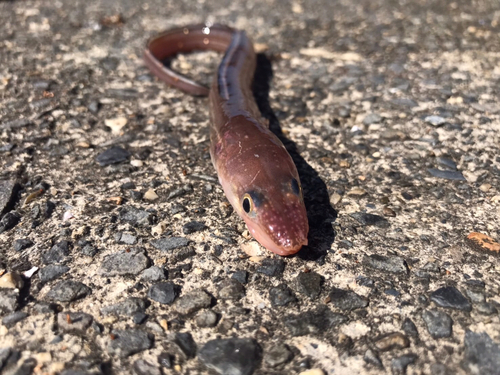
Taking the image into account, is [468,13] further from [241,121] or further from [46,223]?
[46,223]

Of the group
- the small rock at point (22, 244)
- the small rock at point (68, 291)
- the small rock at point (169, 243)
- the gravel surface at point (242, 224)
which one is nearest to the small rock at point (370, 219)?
the gravel surface at point (242, 224)

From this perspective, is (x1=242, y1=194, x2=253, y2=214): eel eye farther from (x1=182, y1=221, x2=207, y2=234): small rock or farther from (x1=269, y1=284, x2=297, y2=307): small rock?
(x1=269, y1=284, x2=297, y2=307): small rock

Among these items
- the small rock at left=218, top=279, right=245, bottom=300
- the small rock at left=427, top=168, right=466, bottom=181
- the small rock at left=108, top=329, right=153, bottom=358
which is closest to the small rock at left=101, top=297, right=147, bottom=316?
the small rock at left=108, top=329, right=153, bottom=358

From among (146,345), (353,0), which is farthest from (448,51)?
(146,345)

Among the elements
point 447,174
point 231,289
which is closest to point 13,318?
point 231,289

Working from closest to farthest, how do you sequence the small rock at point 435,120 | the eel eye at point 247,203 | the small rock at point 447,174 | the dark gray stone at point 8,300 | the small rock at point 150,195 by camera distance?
1. the dark gray stone at point 8,300
2. the eel eye at point 247,203
3. the small rock at point 150,195
4. the small rock at point 447,174
5. the small rock at point 435,120

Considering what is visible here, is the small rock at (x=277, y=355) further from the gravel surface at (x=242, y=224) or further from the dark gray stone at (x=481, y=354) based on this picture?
the dark gray stone at (x=481, y=354)

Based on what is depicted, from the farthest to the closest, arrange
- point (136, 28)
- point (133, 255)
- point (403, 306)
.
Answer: point (136, 28) → point (133, 255) → point (403, 306)
